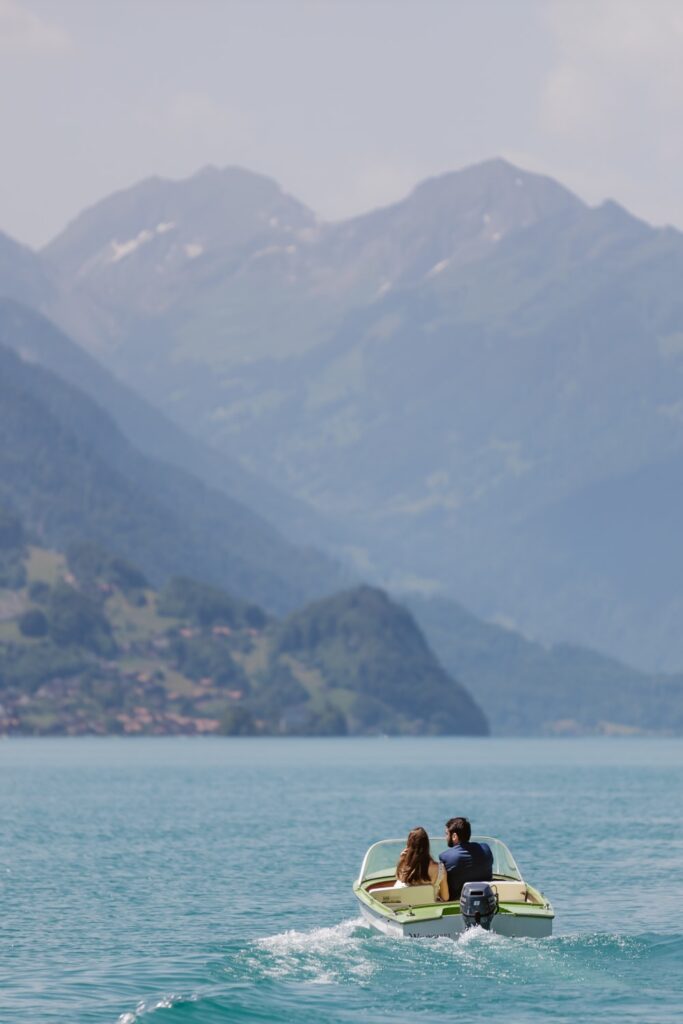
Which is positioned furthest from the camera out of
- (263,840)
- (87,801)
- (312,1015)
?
(87,801)

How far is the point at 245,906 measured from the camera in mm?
90562

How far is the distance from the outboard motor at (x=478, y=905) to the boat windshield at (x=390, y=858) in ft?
23.0

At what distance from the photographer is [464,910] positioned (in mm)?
68125

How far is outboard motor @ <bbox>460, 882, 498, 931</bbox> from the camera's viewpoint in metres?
67.8

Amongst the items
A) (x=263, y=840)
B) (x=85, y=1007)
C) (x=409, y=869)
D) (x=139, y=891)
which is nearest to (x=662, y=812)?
(x=263, y=840)

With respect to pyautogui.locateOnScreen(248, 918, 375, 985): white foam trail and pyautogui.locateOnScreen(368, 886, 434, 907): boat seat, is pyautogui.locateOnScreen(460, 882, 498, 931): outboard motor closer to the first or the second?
pyautogui.locateOnScreen(368, 886, 434, 907): boat seat

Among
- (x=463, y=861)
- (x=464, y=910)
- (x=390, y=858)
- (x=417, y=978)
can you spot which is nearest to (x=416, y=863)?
(x=463, y=861)

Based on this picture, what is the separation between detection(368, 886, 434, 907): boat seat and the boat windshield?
11.2ft

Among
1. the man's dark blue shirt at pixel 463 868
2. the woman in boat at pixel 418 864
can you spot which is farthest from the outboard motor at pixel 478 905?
the woman in boat at pixel 418 864

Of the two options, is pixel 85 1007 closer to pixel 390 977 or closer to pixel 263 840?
pixel 390 977

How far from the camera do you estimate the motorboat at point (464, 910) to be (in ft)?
223

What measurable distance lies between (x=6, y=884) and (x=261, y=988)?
38054mm

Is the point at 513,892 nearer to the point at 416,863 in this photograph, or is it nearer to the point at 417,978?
the point at 416,863

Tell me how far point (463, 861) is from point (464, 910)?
230 centimetres
